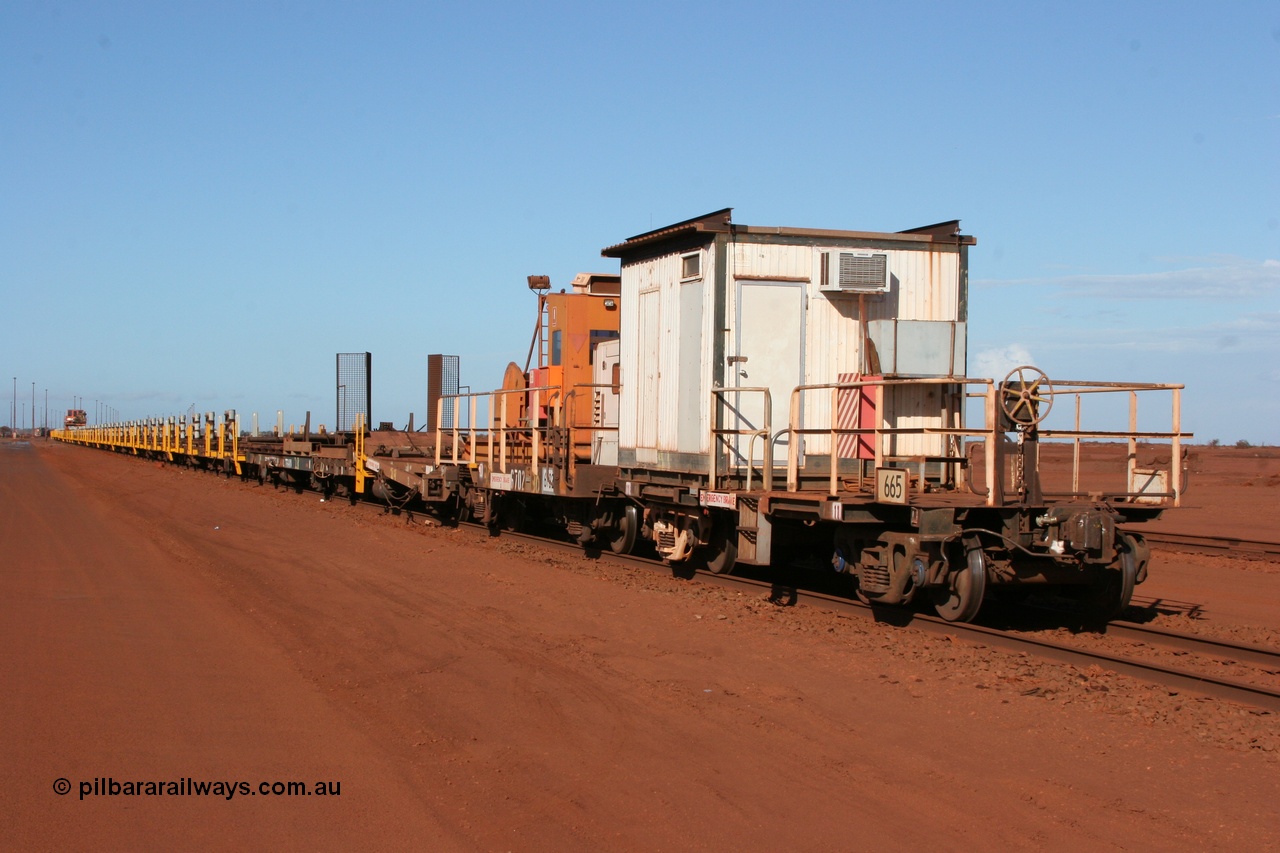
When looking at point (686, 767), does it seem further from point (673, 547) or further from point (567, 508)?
point (567, 508)

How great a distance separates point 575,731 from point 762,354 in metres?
5.77

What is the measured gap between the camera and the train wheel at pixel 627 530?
1358 cm

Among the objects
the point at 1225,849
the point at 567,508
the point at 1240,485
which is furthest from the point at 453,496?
the point at 1240,485

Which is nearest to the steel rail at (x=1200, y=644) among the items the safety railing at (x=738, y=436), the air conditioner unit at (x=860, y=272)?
the safety railing at (x=738, y=436)

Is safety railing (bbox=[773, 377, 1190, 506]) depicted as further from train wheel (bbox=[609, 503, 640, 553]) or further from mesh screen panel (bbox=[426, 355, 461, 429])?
mesh screen panel (bbox=[426, 355, 461, 429])

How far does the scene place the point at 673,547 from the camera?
12.1 meters

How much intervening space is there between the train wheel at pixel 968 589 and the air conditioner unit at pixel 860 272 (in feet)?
10.2

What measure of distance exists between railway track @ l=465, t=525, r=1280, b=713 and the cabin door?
163cm

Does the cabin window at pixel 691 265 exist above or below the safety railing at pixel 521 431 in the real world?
above

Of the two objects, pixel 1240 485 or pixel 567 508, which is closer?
pixel 567 508

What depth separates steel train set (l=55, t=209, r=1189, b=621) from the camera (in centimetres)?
889

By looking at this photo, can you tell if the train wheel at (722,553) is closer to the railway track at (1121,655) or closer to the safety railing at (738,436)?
the railway track at (1121,655)

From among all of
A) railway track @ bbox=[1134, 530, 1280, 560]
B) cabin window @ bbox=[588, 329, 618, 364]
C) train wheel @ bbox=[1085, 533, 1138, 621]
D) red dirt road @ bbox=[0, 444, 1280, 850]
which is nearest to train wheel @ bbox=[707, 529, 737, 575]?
red dirt road @ bbox=[0, 444, 1280, 850]

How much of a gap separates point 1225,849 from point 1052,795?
0.79m
